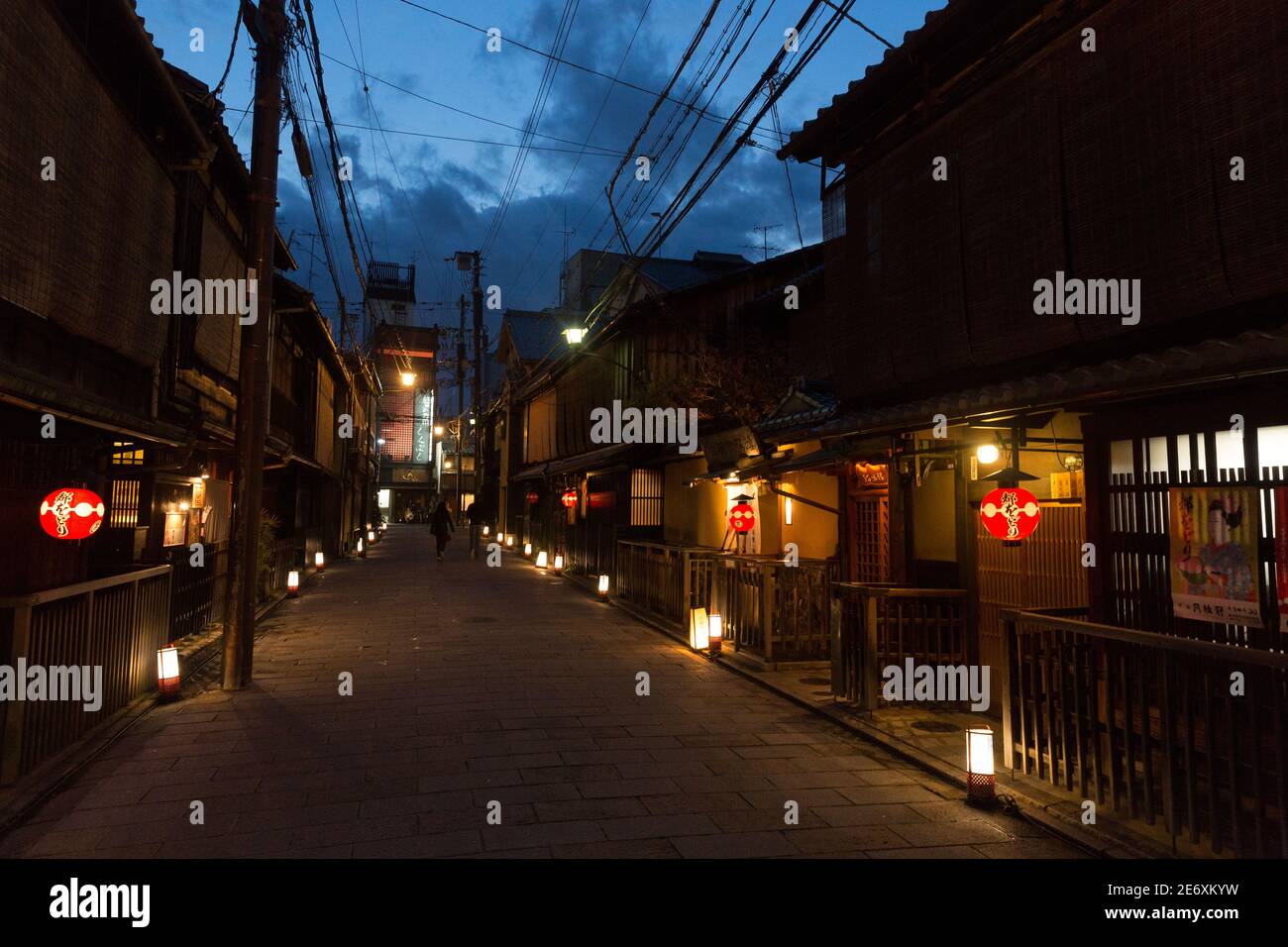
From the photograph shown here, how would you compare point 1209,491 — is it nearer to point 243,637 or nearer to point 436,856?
point 436,856

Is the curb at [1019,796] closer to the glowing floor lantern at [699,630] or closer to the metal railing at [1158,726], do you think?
the metal railing at [1158,726]

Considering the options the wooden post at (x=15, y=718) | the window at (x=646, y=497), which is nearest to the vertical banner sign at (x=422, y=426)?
the window at (x=646, y=497)

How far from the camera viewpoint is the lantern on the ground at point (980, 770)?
5762 millimetres

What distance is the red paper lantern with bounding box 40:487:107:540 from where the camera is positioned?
6973mm

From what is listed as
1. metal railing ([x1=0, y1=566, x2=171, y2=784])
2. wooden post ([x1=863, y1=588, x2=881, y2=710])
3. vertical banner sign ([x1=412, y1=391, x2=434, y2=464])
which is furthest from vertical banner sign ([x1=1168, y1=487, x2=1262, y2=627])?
vertical banner sign ([x1=412, y1=391, x2=434, y2=464])

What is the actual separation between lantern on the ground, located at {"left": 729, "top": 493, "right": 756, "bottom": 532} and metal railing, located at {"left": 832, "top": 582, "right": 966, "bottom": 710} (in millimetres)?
5571

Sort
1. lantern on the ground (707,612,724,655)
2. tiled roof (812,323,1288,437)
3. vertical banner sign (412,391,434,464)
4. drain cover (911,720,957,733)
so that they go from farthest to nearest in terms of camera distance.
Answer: vertical banner sign (412,391,434,464) < lantern on the ground (707,612,724,655) < drain cover (911,720,957,733) < tiled roof (812,323,1288,437)

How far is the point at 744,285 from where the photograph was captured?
20938mm

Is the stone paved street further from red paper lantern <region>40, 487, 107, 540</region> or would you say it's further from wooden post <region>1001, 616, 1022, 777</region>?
red paper lantern <region>40, 487, 107, 540</region>

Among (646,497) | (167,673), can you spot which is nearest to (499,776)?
(167,673)

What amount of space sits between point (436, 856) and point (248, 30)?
10337 millimetres

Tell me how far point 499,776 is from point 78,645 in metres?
4.20

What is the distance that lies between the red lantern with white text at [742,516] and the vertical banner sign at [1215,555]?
902 cm

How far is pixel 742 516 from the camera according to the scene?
14516 millimetres
